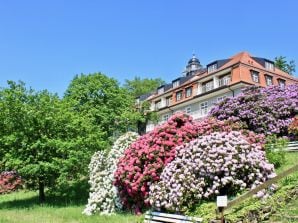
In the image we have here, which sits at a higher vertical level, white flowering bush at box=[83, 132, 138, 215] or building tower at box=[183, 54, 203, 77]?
building tower at box=[183, 54, 203, 77]

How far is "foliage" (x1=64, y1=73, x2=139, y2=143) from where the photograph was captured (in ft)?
125

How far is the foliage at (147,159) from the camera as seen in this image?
12445mm

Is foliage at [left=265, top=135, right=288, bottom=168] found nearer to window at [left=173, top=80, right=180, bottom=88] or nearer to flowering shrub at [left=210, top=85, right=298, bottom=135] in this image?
flowering shrub at [left=210, top=85, right=298, bottom=135]

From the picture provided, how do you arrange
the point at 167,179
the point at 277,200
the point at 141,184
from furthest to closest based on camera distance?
the point at 141,184
the point at 167,179
the point at 277,200

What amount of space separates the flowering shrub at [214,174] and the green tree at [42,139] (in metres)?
9.09

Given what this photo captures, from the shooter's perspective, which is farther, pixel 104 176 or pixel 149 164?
pixel 104 176

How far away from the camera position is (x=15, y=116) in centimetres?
2005

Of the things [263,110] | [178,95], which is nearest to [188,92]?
[178,95]

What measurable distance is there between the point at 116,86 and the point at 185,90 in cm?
1058

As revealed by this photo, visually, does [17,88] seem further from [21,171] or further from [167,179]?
[167,179]

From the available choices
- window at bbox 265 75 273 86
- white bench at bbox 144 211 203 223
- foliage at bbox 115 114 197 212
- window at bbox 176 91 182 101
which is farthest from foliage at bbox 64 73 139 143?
white bench at bbox 144 211 203 223

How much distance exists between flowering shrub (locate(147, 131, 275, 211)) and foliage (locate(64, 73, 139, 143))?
27246 millimetres

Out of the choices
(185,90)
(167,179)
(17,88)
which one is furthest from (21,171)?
(185,90)

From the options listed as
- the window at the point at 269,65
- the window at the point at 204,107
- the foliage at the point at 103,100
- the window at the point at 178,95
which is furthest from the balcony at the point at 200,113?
the window at the point at 269,65
